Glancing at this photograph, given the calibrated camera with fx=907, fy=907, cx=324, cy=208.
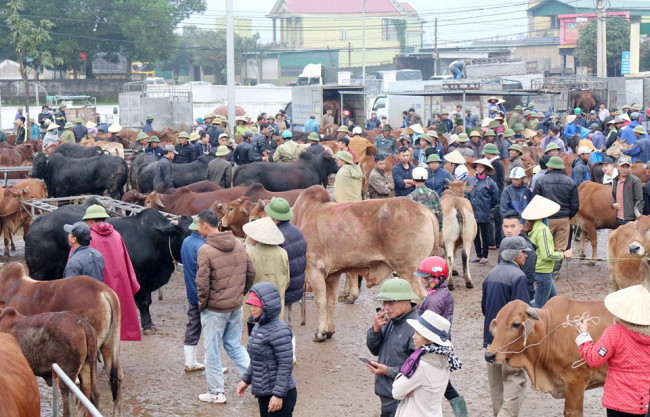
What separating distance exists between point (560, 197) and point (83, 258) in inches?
252

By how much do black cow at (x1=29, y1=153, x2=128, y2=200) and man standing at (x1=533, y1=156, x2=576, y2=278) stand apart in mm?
8527

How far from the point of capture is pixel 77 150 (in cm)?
1928

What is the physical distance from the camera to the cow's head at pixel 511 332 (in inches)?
275

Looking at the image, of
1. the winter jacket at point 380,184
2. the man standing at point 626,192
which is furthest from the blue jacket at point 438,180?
the man standing at point 626,192

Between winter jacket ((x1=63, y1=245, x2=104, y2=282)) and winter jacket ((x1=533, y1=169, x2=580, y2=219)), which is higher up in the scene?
winter jacket ((x1=533, y1=169, x2=580, y2=219))

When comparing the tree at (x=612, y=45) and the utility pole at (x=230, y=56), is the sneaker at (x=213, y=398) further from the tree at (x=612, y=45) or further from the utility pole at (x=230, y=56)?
the tree at (x=612, y=45)

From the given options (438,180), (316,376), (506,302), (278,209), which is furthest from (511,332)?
(438,180)

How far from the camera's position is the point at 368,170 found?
18.3 metres

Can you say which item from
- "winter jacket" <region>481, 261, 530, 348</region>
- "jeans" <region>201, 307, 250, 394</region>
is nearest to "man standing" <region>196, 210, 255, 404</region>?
"jeans" <region>201, 307, 250, 394</region>

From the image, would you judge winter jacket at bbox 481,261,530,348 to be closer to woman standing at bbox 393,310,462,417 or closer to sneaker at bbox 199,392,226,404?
woman standing at bbox 393,310,462,417

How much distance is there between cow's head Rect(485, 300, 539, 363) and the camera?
700cm

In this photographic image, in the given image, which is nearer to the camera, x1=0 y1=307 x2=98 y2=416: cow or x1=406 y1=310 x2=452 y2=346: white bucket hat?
x1=406 y1=310 x2=452 y2=346: white bucket hat

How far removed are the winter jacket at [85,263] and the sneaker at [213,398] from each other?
1.48 m

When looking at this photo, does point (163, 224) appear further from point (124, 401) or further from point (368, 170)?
point (368, 170)
